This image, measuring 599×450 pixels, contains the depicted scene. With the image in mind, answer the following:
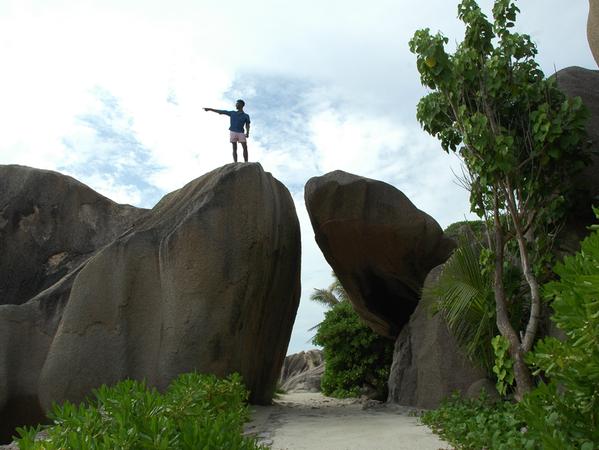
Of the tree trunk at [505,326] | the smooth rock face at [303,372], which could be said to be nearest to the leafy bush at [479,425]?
the tree trunk at [505,326]

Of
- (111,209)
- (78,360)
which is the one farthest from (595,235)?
(111,209)

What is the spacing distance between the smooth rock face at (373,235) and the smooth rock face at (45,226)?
3649mm

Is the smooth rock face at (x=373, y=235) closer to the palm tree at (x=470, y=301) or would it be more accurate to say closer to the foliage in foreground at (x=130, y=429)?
the palm tree at (x=470, y=301)

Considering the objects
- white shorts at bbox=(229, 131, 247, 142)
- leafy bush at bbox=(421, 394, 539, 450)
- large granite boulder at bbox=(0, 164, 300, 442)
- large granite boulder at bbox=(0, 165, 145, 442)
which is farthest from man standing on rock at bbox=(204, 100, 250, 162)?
leafy bush at bbox=(421, 394, 539, 450)

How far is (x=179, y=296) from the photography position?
7.91 metres

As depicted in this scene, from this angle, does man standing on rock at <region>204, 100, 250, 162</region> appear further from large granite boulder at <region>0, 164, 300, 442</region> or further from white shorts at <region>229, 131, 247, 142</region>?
large granite boulder at <region>0, 164, 300, 442</region>

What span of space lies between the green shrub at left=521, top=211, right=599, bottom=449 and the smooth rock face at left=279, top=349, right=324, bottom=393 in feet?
66.0

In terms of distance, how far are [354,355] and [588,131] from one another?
307 inches

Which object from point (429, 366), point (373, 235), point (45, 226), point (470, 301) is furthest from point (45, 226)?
point (470, 301)

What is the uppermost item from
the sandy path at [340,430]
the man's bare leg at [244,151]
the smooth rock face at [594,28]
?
the man's bare leg at [244,151]

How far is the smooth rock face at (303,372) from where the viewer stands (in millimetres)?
23000

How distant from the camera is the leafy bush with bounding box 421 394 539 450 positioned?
4480mm

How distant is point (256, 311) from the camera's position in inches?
333

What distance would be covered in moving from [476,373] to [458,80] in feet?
13.2
